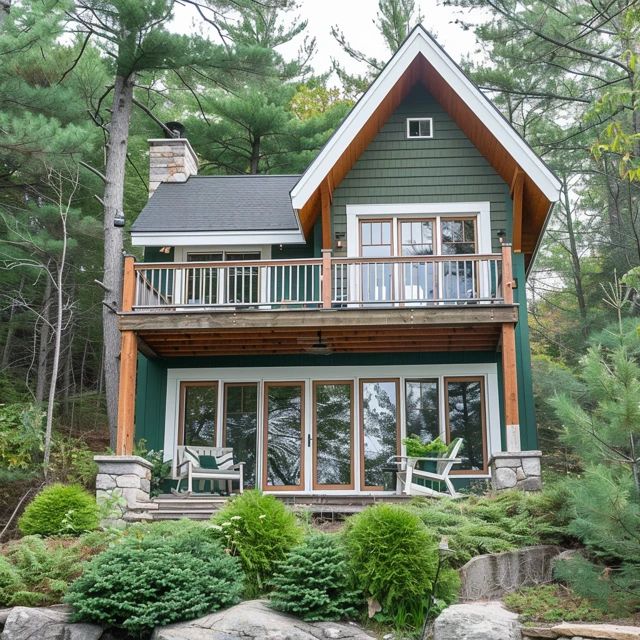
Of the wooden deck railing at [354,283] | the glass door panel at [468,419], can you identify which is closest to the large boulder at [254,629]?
the wooden deck railing at [354,283]

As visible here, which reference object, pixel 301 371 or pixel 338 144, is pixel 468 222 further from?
pixel 301 371

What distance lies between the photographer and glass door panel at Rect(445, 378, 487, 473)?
39.7 ft

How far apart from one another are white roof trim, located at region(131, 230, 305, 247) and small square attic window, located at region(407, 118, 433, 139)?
2.36m

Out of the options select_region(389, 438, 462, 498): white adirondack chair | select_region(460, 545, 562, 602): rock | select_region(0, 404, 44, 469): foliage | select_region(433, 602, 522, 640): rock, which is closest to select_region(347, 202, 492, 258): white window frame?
select_region(389, 438, 462, 498): white adirondack chair

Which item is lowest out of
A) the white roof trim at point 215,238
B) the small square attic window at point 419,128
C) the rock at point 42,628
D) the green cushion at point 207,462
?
the rock at point 42,628

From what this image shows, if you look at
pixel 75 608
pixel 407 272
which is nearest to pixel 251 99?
pixel 407 272

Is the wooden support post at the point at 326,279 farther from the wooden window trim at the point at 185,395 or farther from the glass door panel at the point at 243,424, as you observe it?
the wooden window trim at the point at 185,395

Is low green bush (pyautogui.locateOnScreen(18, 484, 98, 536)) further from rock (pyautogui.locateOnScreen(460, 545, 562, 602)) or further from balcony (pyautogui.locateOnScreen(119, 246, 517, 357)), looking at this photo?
rock (pyautogui.locateOnScreen(460, 545, 562, 602))

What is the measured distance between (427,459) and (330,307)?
235cm

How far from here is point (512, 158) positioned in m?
11.9

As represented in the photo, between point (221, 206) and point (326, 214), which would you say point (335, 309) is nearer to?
point (326, 214)

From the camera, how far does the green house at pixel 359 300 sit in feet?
38.0

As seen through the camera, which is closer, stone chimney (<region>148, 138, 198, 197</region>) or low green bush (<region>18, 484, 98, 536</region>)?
low green bush (<region>18, 484, 98, 536</region>)

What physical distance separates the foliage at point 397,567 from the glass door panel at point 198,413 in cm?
551
